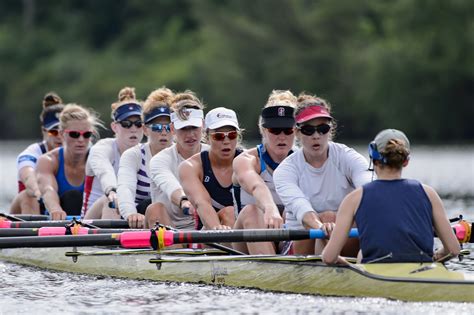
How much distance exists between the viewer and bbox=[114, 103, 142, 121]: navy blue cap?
41.0 ft

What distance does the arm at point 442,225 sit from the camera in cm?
784

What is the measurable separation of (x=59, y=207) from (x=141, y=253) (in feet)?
9.84

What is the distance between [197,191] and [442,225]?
2909 millimetres

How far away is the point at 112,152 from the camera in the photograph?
12.9m

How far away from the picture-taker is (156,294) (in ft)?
30.6

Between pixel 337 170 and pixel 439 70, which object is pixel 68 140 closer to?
pixel 337 170

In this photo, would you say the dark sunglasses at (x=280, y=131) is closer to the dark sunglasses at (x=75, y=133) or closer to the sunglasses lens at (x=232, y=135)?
the sunglasses lens at (x=232, y=135)

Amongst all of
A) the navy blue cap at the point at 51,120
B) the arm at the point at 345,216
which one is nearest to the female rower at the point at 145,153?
the navy blue cap at the point at 51,120

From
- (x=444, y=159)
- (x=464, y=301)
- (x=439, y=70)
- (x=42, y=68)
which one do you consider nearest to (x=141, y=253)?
(x=464, y=301)

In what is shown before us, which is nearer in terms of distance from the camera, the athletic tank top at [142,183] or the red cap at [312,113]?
the red cap at [312,113]

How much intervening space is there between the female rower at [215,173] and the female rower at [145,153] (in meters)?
1.18

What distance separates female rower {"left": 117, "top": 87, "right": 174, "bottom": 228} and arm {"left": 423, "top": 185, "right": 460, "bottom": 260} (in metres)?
4.13

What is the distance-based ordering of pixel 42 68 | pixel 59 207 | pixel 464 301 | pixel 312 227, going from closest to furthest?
1. pixel 464 301
2. pixel 312 227
3. pixel 59 207
4. pixel 42 68

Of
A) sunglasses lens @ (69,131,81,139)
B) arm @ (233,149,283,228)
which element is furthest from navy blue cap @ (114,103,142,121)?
arm @ (233,149,283,228)
